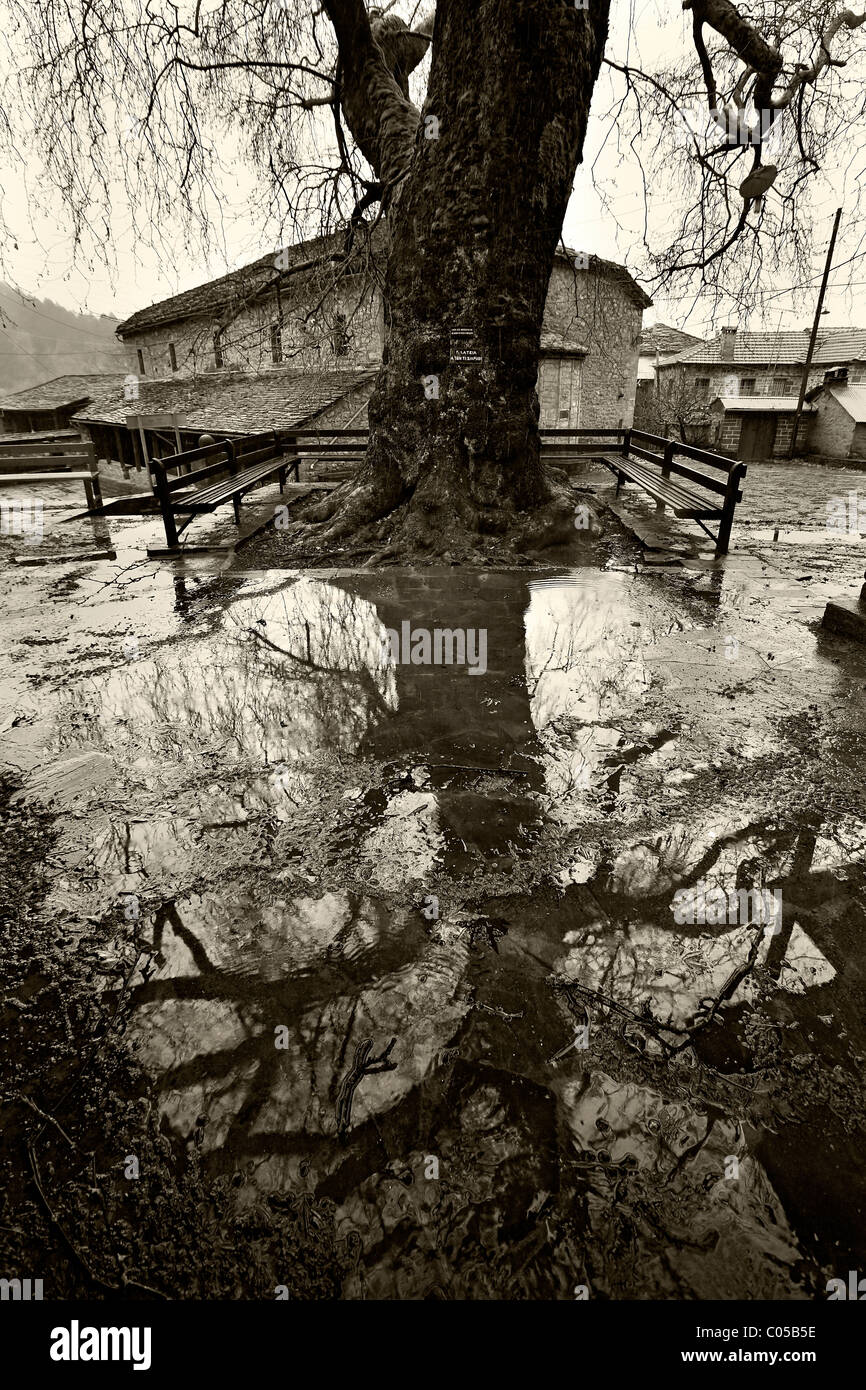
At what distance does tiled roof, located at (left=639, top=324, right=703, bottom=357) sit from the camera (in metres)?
39.1

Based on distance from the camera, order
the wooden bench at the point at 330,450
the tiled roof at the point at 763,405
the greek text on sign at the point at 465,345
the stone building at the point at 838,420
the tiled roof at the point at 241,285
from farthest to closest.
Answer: the tiled roof at the point at 763,405, the stone building at the point at 838,420, the tiled roof at the point at 241,285, the wooden bench at the point at 330,450, the greek text on sign at the point at 465,345

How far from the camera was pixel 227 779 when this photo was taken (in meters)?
2.99

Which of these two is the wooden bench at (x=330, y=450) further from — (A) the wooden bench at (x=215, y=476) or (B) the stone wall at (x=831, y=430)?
(B) the stone wall at (x=831, y=430)

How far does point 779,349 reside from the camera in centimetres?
3183

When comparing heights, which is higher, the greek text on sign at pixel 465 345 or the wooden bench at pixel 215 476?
the greek text on sign at pixel 465 345

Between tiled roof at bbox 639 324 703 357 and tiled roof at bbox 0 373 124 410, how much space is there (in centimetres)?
3226

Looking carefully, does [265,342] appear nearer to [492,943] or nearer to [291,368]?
[291,368]

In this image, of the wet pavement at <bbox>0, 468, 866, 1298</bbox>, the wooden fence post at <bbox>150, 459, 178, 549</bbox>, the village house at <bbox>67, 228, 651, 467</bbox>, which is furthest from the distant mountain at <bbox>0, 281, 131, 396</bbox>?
the wet pavement at <bbox>0, 468, 866, 1298</bbox>

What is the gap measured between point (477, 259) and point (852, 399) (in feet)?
69.3

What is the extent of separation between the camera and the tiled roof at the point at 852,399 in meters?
20.6

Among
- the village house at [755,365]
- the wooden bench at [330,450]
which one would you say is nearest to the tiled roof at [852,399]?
the village house at [755,365]

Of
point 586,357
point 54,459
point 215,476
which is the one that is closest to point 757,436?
point 586,357

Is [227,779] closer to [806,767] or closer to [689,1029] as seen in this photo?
[689,1029]

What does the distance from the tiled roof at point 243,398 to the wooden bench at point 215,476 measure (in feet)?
20.3
